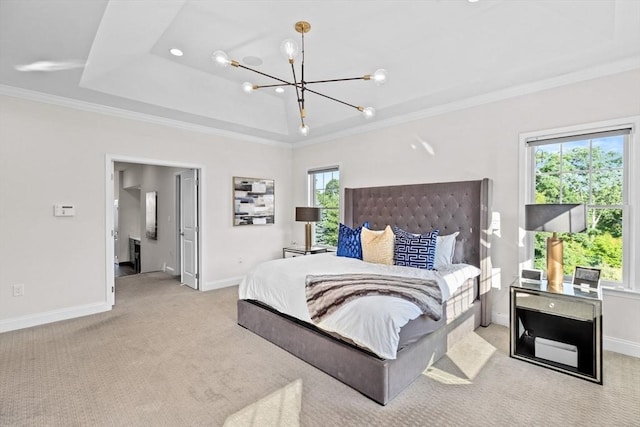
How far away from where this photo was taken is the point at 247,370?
2.59 metres

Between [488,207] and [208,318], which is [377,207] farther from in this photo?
[208,318]

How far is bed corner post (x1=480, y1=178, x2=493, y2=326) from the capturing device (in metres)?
3.51

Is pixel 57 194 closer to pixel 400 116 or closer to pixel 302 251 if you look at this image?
pixel 302 251

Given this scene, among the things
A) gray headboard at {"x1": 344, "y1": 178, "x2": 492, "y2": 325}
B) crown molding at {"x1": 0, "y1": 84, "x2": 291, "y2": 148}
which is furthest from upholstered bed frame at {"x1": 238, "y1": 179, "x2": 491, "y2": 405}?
crown molding at {"x1": 0, "y1": 84, "x2": 291, "y2": 148}

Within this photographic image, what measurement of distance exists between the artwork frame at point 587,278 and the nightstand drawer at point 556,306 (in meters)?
0.30

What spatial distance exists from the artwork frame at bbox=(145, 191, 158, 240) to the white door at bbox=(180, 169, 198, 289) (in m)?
1.95

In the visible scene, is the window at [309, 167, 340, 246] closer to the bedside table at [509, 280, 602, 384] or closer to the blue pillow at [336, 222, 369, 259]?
the blue pillow at [336, 222, 369, 259]

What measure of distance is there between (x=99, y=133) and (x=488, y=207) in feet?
16.5

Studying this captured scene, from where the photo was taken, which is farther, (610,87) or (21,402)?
(610,87)

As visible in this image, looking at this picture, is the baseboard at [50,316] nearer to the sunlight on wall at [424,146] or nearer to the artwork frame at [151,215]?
the artwork frame at [151,215]

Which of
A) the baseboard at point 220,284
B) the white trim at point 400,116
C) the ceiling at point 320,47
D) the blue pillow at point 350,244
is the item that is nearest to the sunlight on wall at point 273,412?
the blue pillow at point 350,244

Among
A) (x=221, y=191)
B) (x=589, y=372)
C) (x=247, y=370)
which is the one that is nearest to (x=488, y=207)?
(x=589, y=372)

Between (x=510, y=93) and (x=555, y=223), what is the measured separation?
5.52ft

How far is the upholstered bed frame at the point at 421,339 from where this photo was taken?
221cm
